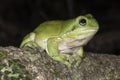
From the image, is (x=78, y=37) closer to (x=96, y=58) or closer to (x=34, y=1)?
(x=96, y=58)

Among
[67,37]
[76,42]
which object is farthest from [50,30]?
[76,42]

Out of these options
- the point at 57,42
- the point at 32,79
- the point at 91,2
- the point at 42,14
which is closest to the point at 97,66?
the point at 57,42

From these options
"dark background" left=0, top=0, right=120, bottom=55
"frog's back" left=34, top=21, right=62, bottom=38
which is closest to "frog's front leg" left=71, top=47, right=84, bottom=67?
"frog's back" left=34, top=21, right=62, bottom=38

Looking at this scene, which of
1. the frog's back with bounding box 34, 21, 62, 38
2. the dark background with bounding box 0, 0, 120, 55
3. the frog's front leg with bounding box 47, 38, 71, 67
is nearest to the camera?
the frog's front leg with bounding box 47, 38, 71, 67

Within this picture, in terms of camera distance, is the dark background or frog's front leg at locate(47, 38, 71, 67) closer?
frog's front leg at locate(47, 38, 71, 67)

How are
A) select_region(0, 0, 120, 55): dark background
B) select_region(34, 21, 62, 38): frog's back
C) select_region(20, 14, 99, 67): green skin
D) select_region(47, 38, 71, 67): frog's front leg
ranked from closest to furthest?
select_region(47, 38, 71, 67): frog's front leg < select_region(20, 14, 99, 67): green skin < select_region(34, 21, 62, 38): frog's back < select_region(0, 0, 120, 55): dark background

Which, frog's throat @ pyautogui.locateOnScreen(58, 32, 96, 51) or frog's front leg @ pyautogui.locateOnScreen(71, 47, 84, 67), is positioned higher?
frog's throat @ pyautogui.locateOnScreen(58, 32, 96, 51)

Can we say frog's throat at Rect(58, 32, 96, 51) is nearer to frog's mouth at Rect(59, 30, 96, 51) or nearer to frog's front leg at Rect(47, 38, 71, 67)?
frog's mouth at Rect(59, 30, 96, 51)

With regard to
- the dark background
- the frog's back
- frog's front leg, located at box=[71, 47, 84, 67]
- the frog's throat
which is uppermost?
the dark background
